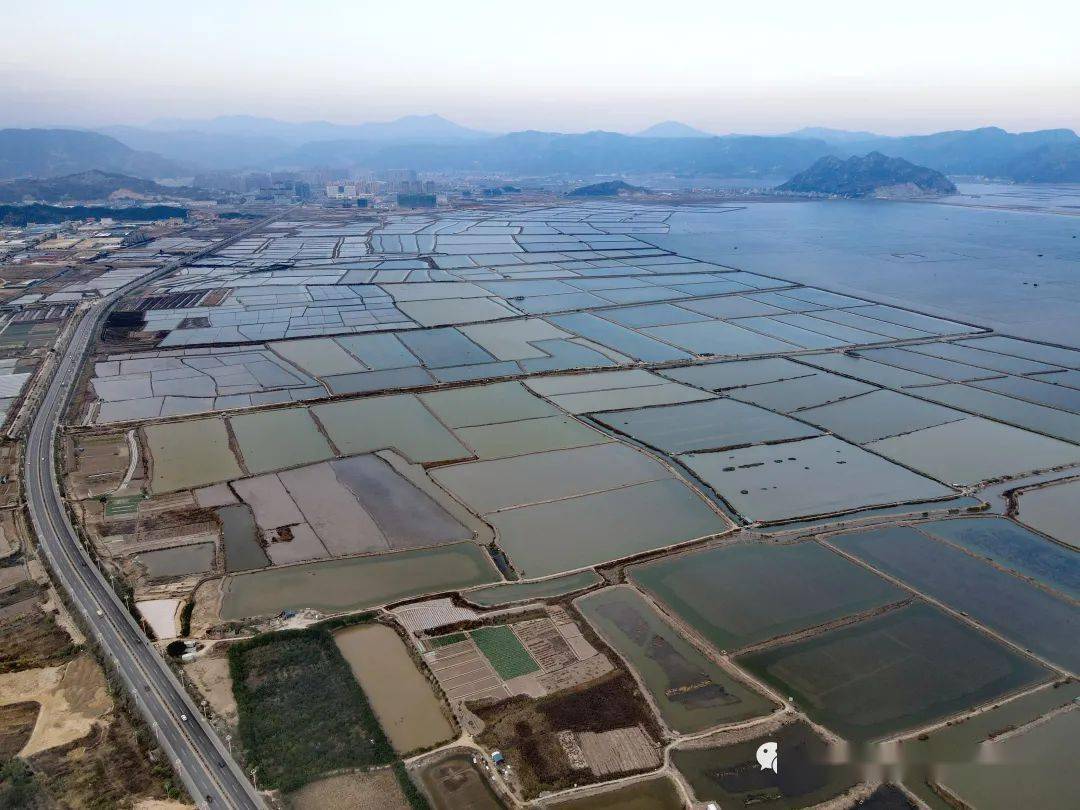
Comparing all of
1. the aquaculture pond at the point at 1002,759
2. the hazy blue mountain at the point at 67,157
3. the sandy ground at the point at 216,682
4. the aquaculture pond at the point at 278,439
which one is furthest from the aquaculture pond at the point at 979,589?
the hazy blue mountain at the point at 67,157

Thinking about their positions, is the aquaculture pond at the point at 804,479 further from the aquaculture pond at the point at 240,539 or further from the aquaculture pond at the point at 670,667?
the aquaculture pond at the point at 240,539

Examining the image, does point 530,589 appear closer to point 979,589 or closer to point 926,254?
point 979,589

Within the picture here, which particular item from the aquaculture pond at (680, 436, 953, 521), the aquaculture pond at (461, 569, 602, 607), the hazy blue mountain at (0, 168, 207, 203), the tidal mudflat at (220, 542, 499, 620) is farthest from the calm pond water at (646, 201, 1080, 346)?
the hazy blue mountain at (0, 168, 207, 203)

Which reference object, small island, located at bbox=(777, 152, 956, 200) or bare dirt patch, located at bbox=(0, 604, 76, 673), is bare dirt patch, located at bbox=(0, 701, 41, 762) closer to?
bare dirt patch, located at bbox=(0, 604, 76, 673)

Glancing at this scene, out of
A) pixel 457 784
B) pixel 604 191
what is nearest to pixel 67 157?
pixel 604 191

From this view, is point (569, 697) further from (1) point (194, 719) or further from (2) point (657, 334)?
(2) point (657, 334)

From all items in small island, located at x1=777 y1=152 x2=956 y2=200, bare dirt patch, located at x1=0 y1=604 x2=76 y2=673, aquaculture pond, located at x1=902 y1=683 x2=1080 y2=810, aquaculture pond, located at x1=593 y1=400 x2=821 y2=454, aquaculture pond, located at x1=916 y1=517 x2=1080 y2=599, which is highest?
small island, located at x1=777 y1=152 x2=956 y2=200

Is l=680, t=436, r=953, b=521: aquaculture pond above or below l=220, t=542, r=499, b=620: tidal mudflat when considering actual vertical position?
above
